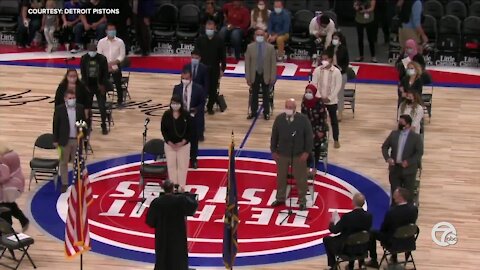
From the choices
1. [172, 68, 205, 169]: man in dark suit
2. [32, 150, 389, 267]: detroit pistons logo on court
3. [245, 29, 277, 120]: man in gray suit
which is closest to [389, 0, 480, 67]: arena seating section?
[245, 29, 277, 120]: man in gray suit

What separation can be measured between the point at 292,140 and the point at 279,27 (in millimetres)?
10012

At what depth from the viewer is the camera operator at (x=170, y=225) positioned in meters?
13.2

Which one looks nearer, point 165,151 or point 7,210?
point 7,210

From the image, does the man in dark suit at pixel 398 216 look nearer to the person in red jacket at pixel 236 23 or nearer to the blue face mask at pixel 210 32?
the blue face mask at pixel 210 32

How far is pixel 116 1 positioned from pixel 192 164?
895 cm

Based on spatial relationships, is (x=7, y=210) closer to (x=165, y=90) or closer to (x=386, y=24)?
(x=165, y=90)

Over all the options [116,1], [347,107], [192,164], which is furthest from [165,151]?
[116,1]

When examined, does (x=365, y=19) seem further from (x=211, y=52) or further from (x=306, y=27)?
(x=211, y=52)

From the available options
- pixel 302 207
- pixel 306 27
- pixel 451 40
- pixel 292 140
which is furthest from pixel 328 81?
pixel 451 40

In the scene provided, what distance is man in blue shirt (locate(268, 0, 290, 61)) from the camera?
2536cm

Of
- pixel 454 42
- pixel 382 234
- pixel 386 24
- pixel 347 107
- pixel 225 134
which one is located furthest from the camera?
pixel 386 24

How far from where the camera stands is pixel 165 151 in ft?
53.7

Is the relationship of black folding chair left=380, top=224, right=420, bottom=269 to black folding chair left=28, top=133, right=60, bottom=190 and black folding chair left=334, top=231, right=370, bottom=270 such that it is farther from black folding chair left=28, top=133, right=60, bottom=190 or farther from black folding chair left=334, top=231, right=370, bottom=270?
black folding chair left=28, top=133, right=60, bottom=190

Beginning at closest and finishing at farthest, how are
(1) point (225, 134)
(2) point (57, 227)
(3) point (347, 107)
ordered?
(2) point (57, 227), (1) point (225, 134), (3) point (347, 107)
